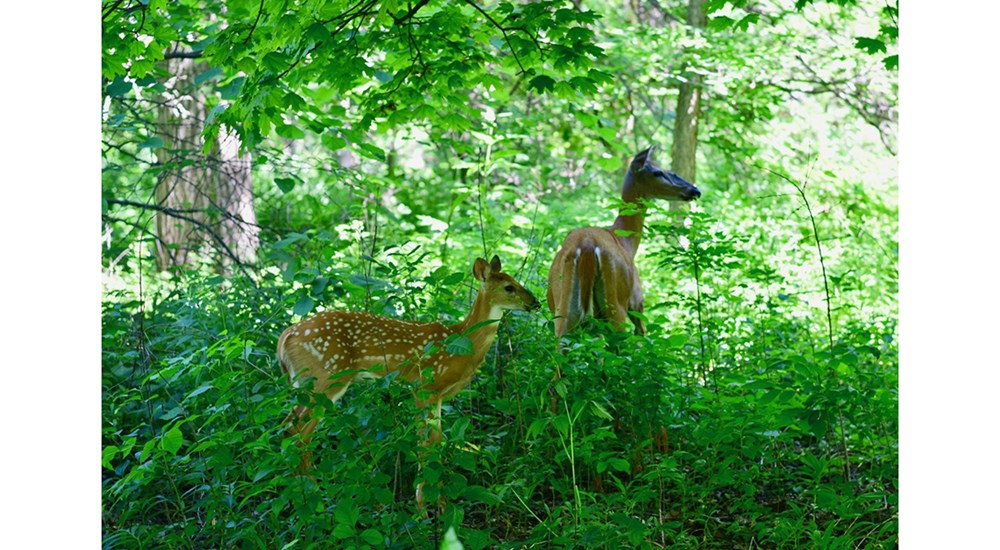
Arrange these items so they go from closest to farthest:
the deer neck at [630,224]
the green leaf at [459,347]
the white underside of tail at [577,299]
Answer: the green leaf at [459,347], the white underside of tail at [577,299], the deer neck at [630,224]

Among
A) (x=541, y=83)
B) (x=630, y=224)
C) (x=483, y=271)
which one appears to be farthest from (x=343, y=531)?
(x=630, y=224)

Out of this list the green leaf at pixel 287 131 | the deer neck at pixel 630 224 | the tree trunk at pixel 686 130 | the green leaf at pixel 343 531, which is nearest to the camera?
the green leaf at pixel 343 531

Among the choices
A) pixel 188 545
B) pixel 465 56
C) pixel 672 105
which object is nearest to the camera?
pixel 188 545

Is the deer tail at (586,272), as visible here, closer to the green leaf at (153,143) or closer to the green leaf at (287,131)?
the green leaf at (287,131)

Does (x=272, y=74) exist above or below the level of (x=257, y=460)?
above

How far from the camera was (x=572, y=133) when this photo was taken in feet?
37.3

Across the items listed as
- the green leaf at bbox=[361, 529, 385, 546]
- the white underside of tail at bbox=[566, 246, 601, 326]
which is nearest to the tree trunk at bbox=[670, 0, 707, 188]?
the white underside of tail at bbox=[566, 246, 601, 326]

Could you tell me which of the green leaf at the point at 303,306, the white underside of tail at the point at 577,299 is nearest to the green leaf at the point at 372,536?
the green leaf at the point at 303,306

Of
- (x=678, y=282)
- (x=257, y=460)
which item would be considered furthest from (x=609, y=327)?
(x=678, y=282)

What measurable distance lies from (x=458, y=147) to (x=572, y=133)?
638 cm

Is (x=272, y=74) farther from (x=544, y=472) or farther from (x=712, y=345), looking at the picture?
(x=712, y=345)

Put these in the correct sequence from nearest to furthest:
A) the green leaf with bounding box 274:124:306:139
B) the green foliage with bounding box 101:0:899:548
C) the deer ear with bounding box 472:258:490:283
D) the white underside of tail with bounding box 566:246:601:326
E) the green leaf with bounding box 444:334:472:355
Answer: the green leaf with bounding box 444:334:472:355 < the green foliage with bounding box 101:0:899:548 < the deer ear with bounding box 472:258:490:283 < the green leaf with bounding box 274:124:306:139 < the white underside of tail with bounding box 566:246:601:326

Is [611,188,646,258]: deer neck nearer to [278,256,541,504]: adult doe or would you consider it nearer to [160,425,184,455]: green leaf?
[278,256,541,504]: adult doe

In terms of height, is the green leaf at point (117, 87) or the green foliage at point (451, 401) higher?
the green leaf at point (117, 87)
